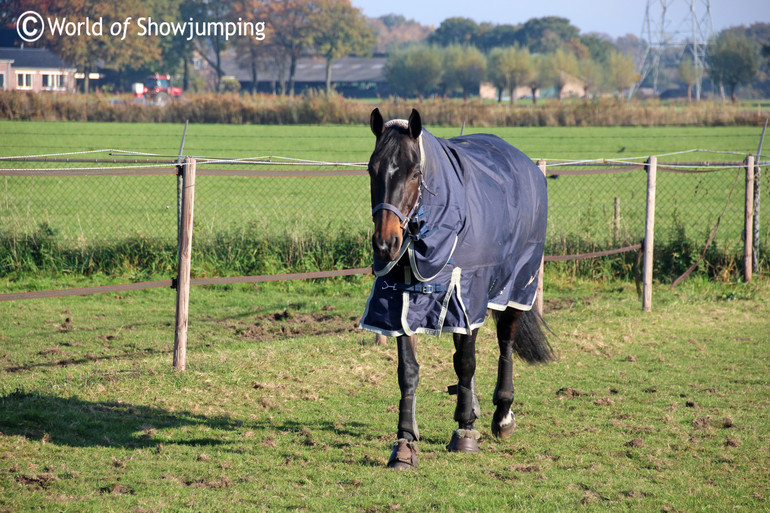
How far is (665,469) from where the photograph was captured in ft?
12.2

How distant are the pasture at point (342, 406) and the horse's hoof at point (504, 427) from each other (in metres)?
0.07

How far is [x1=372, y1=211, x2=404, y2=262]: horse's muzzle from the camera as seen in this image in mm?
3129

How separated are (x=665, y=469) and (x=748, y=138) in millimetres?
28645

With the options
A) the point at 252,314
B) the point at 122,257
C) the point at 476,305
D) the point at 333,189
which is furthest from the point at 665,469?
the point at 333,189

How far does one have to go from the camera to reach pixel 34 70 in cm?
5538

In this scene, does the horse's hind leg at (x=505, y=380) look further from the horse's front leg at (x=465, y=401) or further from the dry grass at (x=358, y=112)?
the dry grass at (x=358, y=112)

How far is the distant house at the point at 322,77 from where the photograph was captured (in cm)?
7836

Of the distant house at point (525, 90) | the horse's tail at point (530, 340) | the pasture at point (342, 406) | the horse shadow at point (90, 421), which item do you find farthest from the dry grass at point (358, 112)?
the distant house at point (525, 90)

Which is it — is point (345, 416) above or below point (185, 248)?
below

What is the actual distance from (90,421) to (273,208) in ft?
28.1

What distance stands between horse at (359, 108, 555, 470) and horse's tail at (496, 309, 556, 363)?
23.0 inches

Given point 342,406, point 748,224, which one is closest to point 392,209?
point 342,406

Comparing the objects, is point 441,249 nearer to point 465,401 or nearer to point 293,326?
point 465,401

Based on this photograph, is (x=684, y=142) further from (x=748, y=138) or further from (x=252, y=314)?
(x=252, y=314)
